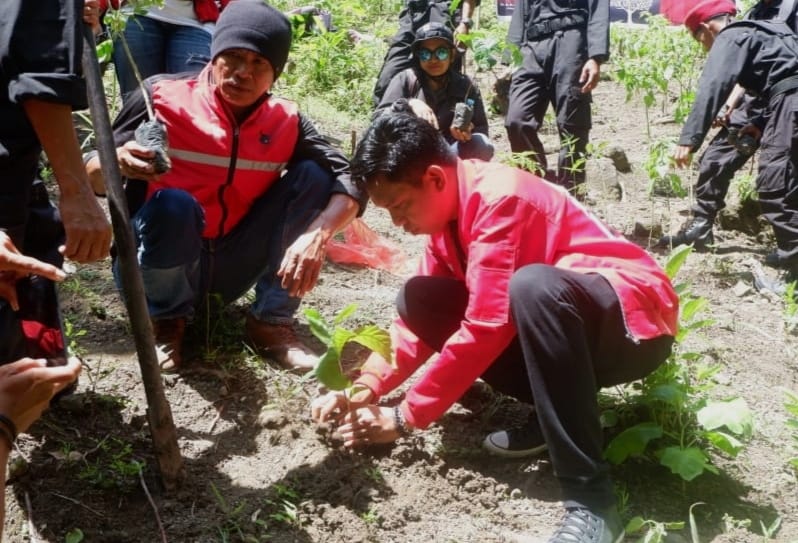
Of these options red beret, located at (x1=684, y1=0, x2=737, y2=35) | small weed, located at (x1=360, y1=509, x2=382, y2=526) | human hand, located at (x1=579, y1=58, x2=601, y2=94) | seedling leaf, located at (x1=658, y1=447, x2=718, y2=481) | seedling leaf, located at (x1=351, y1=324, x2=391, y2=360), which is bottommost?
small weed, located at (x1=360, y1=509, x2=382, y2=526)

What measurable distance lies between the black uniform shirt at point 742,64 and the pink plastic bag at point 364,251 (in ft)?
5.88

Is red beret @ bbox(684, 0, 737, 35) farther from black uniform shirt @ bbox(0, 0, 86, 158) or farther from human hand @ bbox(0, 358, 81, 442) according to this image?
human hand @ bbox(0, 358, 81, 442)

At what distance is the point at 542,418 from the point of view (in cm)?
191

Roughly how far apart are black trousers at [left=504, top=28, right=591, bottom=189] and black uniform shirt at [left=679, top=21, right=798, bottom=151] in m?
0.78

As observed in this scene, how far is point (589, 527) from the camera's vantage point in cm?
189

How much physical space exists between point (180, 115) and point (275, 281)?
2.14 feet

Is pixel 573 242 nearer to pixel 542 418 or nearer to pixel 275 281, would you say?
pixel 542 418

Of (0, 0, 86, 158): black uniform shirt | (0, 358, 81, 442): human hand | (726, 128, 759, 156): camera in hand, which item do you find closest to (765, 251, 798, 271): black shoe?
(726, 128, 759, 156): camera in hand

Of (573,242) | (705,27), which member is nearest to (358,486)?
(573,242)

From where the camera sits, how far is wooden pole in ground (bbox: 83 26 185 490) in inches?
71.5

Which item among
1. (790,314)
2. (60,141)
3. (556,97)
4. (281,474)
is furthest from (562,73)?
(60,141)

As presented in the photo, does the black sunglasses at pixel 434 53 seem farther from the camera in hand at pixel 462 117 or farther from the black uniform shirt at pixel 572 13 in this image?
the black uniform shirt at pixel 572 13

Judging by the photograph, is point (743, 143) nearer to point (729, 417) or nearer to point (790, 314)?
point (790, 314)

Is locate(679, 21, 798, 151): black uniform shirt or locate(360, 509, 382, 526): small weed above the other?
locate(679, 21, 798, 151): black uniform shirt
